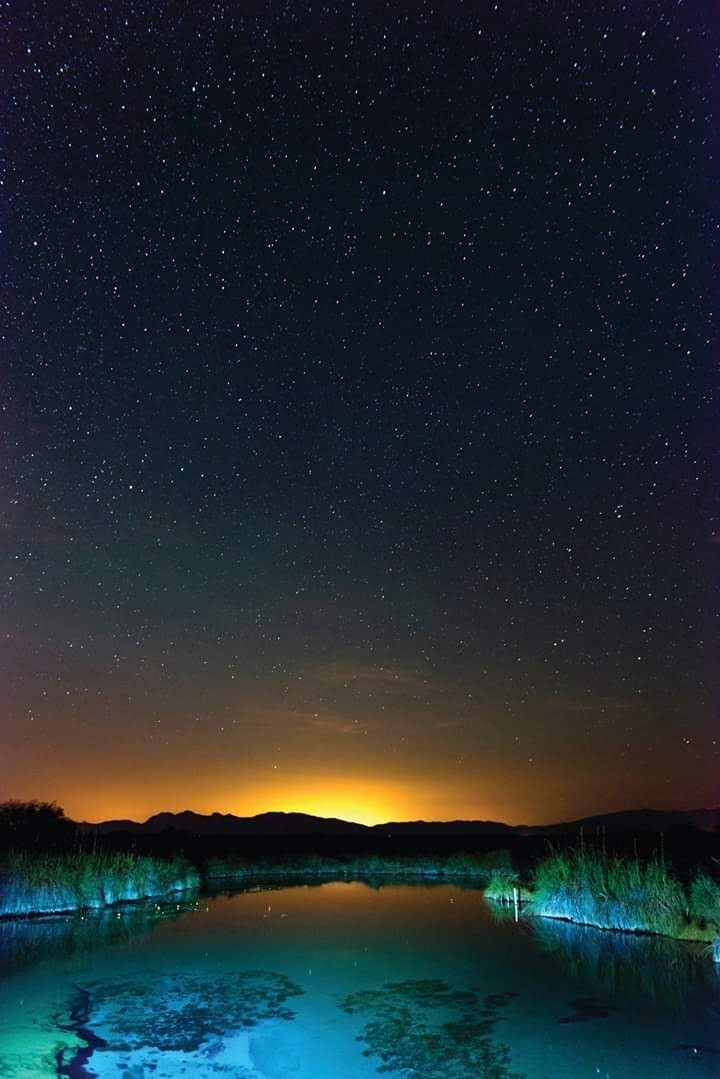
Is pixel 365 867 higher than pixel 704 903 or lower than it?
higher

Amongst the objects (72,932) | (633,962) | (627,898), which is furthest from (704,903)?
(72,932)

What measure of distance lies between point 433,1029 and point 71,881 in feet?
47.0

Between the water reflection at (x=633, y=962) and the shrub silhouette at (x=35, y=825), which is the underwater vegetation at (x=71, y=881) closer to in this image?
the shrub silhouette at (x=35, y=825)

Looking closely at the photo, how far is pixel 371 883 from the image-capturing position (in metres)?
33.3

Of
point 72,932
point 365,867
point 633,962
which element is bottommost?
point 633,962

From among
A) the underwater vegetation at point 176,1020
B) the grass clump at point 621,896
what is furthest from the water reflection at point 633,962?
the underwater vegetation at point 176,1020

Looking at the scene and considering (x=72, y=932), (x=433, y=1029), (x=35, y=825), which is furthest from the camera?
(x=35, y=825)

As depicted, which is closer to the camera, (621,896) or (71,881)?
(621,896)

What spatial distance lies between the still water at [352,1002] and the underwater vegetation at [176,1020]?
31 mm

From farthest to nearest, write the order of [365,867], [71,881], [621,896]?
[365,867]
[71,881]
[621,896]

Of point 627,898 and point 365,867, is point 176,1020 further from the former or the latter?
point 365,867

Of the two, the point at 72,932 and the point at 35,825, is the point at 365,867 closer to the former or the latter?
the point at 35,825

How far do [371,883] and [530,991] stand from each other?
22.6 metres

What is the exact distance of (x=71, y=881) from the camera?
2158 centimetres
